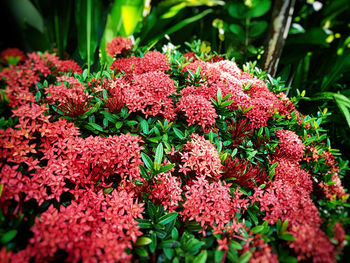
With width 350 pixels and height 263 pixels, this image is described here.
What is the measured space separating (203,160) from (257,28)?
177cm

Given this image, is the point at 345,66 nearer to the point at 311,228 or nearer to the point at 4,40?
the point at 311,228

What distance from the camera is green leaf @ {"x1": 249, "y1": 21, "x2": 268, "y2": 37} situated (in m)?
2.13

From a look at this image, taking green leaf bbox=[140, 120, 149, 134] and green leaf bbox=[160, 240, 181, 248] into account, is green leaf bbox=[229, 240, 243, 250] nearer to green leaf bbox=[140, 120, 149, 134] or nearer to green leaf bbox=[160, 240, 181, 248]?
green leaf bbox=[160, 240, 181, 248]

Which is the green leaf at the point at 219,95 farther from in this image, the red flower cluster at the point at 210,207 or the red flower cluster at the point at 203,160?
the red flower cluster at the point at 210,207

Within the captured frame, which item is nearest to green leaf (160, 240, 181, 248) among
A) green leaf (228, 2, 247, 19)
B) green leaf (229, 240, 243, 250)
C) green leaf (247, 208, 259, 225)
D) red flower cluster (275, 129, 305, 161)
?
green leaf (229, 240, 243, 250)

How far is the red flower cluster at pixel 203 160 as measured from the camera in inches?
41.1

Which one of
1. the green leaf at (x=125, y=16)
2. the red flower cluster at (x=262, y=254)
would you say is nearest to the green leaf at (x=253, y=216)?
the red flower cluster at (x=262, y=254)

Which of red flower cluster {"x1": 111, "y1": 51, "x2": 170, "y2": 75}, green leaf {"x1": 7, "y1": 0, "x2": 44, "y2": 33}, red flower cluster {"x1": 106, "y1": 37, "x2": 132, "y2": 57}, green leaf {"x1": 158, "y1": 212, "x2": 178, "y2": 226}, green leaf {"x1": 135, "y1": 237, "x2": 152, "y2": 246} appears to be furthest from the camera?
green leaf {"x1": 7, "y1": 0, "x2": 44, "y2": 33}

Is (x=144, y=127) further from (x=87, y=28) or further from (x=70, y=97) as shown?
(x=87, y=28)

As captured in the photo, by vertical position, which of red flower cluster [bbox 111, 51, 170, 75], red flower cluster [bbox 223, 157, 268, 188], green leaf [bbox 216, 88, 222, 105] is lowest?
red flower cluster [bbox 223, 157, 268, 188]

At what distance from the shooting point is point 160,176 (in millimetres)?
1045

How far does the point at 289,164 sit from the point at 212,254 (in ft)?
2.17

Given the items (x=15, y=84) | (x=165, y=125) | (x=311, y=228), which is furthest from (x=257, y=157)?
(x=15, y=84)

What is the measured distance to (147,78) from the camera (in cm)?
128
